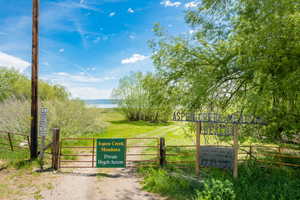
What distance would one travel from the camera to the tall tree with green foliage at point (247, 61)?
6352 mm

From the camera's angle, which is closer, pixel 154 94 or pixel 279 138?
pixel 279 138

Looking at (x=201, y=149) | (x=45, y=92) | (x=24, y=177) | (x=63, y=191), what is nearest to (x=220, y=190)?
(x=201, y=149)

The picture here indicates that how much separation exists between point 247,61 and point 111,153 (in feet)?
22.7

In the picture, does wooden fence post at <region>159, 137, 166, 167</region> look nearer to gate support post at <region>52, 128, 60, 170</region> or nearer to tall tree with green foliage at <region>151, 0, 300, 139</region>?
tall tree with green foliage at <region>151, 0, 300, 139</region>

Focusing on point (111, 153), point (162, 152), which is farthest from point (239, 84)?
point (111, 153)

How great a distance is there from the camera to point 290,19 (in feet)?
19.4

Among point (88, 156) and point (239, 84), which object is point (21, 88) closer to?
point (88, 156)

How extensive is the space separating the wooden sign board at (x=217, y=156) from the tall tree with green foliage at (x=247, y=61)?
6.25ft

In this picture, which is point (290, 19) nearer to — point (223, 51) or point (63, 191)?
point (223, 51)

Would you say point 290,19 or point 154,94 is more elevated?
point 290,19

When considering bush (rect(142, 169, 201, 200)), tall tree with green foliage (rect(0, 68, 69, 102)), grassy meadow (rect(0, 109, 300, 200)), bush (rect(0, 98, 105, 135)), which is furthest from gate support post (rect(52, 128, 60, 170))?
tall tree with green foliage (rect(0, 68, 69, 102))

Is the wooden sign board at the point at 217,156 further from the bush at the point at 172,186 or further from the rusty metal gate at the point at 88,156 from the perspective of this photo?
the rusty metal gate at the point at 88,156

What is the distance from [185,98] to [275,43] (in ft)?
13.8

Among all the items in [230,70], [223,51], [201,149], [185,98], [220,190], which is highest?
[223,51]
